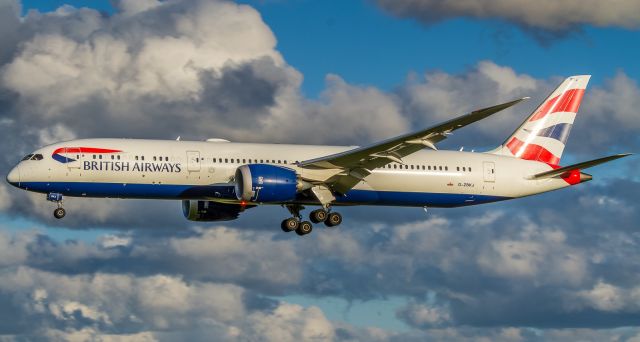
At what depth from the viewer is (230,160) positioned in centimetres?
6450

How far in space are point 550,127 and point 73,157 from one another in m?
33.0

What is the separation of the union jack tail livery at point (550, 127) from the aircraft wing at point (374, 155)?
12532 mm

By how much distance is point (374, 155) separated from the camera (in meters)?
63.3

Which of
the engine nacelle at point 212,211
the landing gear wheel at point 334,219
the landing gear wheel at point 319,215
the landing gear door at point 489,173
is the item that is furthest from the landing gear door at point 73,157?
the landing gear door at point 489,173

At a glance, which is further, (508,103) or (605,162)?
(605,162)

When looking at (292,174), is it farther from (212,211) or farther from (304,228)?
(212,211)

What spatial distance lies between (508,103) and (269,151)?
17.7 m

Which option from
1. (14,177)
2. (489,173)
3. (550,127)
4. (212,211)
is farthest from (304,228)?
(550,127)

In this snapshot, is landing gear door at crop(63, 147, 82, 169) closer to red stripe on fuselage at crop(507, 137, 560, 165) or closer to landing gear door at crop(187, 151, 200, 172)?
landing gear door at crop(187, 151, 200, 172)

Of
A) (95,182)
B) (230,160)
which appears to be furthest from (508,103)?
(95,182)

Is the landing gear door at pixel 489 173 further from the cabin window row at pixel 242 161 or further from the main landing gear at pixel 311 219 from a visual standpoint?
the cabin window row at pixel 242 161

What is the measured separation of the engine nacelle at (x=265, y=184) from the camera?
61.2 meters

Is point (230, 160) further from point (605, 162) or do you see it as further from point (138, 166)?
point (605, 162)

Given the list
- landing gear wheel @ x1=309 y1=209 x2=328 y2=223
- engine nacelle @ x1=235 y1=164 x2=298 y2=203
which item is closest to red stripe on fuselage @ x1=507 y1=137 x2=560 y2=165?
landing gear wheel @ x1=309 y1=209 x2=328 y2=223
